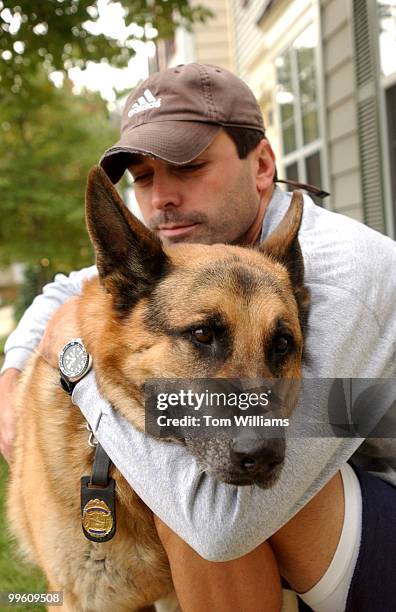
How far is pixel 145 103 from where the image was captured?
7.77 feet

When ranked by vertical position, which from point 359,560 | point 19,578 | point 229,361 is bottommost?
point 19,578

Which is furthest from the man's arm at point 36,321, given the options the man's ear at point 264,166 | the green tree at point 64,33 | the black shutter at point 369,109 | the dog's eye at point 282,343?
the black shutter at point 369,109

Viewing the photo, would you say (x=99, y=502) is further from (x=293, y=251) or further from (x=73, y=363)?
(x=293, y=251)

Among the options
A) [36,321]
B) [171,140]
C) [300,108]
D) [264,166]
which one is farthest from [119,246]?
[300,108]

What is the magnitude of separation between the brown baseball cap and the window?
438 centimetres

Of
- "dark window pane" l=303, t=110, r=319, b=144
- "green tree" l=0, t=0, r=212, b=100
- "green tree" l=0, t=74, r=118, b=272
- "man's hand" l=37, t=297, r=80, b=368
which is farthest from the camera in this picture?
"green tree" l=0, t=74, r=118, b=272

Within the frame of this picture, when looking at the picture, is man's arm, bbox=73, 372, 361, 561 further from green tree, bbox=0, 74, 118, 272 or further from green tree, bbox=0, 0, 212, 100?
A: green tree, bbox=0, 74, 118, 272

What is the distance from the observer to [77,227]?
11383mm

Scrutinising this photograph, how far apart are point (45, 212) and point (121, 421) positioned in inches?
381

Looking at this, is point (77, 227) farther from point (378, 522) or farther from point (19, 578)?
point (378, 522)

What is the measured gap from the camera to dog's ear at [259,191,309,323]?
1847 mm

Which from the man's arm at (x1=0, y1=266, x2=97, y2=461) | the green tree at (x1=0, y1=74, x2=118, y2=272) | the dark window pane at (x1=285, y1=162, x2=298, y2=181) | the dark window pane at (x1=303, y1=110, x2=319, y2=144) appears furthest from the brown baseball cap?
the green tree at (x1=0, y1=74, x2=118, y2=272)

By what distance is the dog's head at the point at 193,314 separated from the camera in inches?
60.8

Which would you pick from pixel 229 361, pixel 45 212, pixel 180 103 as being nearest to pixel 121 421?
pixel 229 361
